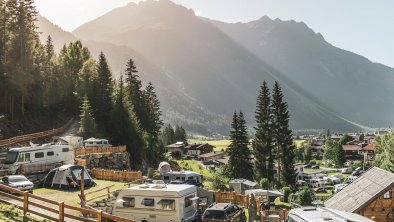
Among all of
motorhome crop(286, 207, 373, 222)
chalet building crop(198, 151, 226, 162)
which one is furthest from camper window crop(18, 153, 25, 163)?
chalet building crop(198, 151, 226, 162)

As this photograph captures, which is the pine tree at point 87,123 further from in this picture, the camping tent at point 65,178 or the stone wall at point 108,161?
the camping tent at point 65,178

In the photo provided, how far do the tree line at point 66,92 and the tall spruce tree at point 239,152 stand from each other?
50.9 ft

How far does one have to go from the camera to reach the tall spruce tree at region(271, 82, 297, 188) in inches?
2832

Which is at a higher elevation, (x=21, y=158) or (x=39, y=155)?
(x=39, y=155)

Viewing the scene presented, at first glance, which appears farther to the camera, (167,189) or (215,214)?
(215,214)

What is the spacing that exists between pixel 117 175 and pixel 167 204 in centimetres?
2064

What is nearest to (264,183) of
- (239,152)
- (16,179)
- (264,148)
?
(264,148)

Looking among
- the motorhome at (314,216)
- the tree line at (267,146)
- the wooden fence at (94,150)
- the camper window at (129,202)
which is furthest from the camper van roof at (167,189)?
the tree line at (267,146)

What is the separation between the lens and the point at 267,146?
72.8m

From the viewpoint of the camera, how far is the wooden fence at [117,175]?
40.5m

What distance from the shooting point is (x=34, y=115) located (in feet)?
227

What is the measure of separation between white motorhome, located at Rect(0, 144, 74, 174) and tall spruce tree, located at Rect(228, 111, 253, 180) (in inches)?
1613

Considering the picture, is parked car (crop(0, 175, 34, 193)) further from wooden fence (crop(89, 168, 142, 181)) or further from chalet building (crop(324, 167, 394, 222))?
chalet building (crop(324, 167, 394, 222))

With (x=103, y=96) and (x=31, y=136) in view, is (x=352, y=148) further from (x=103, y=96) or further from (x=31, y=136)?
(x=31, y=136)
